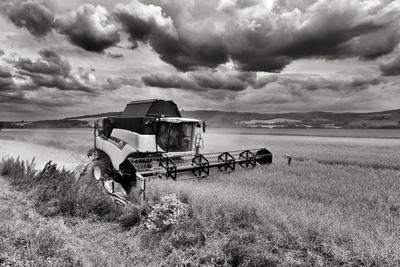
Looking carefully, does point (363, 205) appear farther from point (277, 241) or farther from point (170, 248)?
point (170, 248)

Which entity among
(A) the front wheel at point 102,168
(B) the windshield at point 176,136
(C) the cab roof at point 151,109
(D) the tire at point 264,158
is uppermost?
(C) the cab roof at point 151,109

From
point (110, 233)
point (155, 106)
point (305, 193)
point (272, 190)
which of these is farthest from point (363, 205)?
point (155, 106)

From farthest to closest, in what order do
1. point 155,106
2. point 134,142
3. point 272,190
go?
point 155,106
point 134,142
point 272,190

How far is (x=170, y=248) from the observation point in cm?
461

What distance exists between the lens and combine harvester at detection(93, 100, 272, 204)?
8594 millimetres

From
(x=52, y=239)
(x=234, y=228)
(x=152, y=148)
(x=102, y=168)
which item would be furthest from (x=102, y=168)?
(x=234, y=228)

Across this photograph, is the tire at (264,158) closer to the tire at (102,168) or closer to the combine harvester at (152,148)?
the combine harvester at (152,148)

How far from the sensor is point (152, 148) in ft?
32.4

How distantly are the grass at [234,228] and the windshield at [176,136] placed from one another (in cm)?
351

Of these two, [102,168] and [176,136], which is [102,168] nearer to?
[102,168]

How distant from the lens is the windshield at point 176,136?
33.7 ft

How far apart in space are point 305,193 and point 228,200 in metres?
2.60

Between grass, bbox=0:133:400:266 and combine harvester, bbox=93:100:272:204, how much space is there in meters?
1.60

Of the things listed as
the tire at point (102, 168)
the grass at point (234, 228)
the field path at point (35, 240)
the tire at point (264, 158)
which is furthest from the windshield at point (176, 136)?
the field path at point (35, 240)
